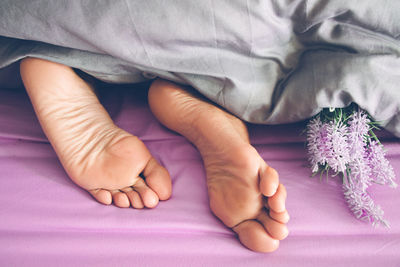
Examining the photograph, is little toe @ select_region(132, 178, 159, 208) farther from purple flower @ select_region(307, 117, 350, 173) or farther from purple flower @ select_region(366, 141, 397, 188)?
purple flower @ select_region(366, 141, 397, 188)

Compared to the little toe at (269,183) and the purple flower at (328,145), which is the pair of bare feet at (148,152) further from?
the purple flower at (328,145)

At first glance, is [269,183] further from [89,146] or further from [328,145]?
[89,146]

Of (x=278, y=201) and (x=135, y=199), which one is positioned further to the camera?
(x=135, y=199)

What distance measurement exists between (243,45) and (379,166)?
1.14 feet

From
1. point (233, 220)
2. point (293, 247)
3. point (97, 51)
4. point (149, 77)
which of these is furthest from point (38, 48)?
point (293, 247)

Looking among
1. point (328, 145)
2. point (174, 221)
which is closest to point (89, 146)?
point (174, 221)

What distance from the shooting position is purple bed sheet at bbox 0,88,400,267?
54 cm

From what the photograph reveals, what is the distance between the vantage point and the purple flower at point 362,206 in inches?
22.9

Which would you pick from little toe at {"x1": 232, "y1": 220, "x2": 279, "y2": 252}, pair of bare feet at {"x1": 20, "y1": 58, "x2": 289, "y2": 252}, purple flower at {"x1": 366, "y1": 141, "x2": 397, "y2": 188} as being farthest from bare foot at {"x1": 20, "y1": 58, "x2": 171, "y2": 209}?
purple flower at {"x1": 366, "y1": 141, "x2": 397, "y2": 188}

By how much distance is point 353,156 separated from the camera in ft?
2.01

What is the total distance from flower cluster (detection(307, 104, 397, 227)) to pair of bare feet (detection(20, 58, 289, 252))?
0.15 m

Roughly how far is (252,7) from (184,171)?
0.35m

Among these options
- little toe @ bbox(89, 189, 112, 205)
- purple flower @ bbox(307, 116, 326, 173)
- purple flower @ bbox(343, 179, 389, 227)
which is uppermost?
purple flower @ bbox(307, 116, 326, 173)

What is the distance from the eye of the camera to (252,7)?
583 mm
